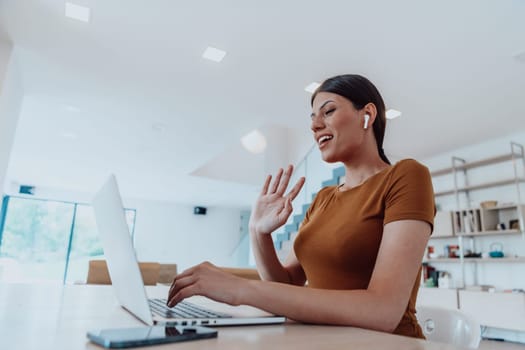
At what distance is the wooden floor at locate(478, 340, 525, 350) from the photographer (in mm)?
3932

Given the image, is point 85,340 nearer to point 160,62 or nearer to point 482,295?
point 160,62

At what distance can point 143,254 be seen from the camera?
32.6 ft

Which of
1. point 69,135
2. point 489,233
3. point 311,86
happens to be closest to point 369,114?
point 311,86

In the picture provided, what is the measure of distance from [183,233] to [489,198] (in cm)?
795

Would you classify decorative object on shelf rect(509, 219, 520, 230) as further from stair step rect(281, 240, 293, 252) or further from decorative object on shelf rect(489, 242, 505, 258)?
stair step rect(281, 240, 293, 252)

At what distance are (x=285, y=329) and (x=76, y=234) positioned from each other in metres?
10.1

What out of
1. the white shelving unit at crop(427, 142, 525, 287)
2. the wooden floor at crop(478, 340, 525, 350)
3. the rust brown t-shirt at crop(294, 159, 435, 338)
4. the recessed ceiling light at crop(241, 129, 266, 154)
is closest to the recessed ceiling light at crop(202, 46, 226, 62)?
the rust brown t-shirt at crop(294, 159, 435, 338)

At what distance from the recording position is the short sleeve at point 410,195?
2.57ft

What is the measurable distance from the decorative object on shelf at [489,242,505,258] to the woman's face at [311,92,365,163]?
14.8ft

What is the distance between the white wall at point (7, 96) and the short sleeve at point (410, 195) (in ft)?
11.2

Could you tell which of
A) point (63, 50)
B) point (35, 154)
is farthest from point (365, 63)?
point (35, 154)

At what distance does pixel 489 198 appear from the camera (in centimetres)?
496

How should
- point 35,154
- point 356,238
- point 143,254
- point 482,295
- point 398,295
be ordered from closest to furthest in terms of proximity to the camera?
point 398,295, point 356,238, point 482,295, point 35,154, point 143,254

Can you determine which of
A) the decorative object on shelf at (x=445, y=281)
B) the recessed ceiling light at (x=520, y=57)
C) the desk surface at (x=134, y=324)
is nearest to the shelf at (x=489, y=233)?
Answer: the decorative object on shelf at (x=445, y=281)
